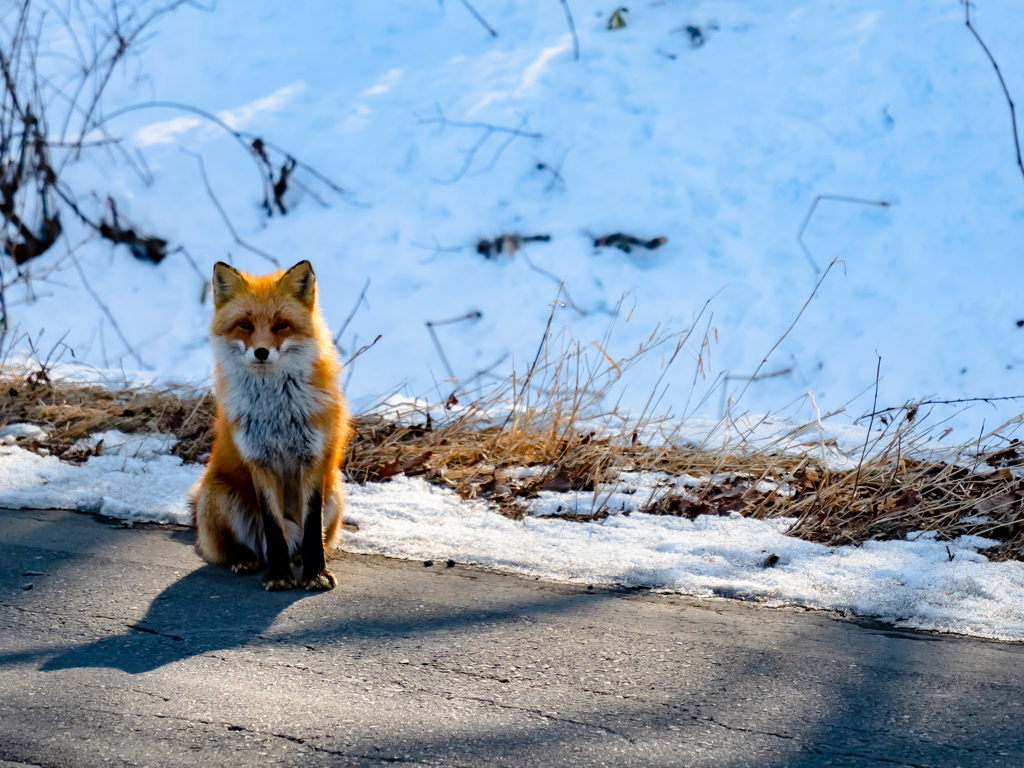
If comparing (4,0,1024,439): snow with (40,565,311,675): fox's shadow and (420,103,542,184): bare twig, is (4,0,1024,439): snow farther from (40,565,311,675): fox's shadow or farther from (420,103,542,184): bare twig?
(40,565,311,675): fox's shadow

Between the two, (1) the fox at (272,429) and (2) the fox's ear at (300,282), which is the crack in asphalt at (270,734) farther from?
(2) the fox's ear at (300,282)

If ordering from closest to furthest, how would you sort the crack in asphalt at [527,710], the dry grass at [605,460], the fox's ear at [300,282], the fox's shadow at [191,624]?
the crack in asphalt at [527,710] < the fox's shadow at [191,624] < the fox's ear at [300,282] < the dry grass at [605,460]

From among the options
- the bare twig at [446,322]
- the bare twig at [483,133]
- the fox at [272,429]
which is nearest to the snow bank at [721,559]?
the fox at [272,429]

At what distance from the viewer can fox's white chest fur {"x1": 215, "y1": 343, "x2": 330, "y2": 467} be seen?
10.6 ft

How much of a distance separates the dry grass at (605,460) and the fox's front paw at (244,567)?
119cm

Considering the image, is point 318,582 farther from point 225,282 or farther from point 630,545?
point 630,545

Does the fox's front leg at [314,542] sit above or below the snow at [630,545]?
above

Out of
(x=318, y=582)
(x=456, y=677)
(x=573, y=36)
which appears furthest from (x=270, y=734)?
(x=573, y=36)

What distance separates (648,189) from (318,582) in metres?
7.76

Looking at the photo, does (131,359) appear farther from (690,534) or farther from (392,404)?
(690,534)

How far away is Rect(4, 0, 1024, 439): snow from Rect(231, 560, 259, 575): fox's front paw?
15.0 feet

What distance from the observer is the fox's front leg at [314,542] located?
3184 millimetres

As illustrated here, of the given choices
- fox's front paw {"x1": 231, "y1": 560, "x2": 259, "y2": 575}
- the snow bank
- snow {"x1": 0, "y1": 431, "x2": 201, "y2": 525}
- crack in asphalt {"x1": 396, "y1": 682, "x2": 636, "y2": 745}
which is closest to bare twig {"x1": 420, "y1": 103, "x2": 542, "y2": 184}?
snow {"x1": 0, "y1": 431, "x2": 201, "y2": 525}

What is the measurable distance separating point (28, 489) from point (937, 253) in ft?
28.7
